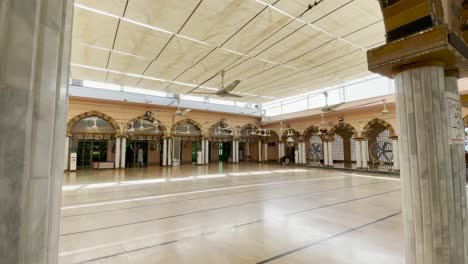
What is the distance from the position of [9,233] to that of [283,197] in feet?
19.3

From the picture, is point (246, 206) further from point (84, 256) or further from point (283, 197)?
point (84, 256)

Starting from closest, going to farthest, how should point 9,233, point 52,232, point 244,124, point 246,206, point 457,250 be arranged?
point 9,233
point 52,232
point 457,250
point 246,206
point 244,124

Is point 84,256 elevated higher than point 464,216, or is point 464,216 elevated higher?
point 464,216

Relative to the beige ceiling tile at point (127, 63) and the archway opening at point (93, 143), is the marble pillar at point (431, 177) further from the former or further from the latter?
the archway opening at point (93, 143)

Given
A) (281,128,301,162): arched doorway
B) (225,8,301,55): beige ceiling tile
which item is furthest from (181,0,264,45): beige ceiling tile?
(281,128,301,162): arched doorway

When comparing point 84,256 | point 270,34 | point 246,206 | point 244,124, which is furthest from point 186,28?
point 244,124

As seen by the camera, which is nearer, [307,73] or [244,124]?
[307,73]

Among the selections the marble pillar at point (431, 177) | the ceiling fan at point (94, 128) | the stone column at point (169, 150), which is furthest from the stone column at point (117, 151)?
the marble pillar at point (431, 177)

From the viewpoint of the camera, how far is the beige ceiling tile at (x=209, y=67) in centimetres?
908

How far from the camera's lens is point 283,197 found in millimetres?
5902

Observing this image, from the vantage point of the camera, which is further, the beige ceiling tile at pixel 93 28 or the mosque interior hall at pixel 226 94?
the beige ceiling tile at pixel 93 28

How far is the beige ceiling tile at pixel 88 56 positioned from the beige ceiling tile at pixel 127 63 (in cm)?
30

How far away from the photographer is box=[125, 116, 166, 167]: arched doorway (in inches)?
591

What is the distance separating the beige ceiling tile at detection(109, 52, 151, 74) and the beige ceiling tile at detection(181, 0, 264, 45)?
318 centimetres
